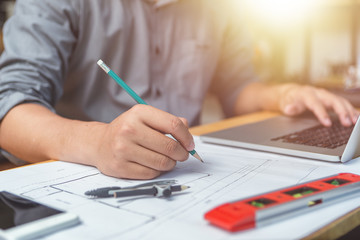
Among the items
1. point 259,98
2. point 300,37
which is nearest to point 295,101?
point 259,98

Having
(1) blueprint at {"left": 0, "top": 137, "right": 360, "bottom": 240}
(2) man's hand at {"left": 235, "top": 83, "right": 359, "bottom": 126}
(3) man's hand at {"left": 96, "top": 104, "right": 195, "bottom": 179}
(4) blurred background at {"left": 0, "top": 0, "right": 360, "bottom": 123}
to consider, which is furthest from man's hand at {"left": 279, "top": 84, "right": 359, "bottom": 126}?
(4) blurred background at {"left": 0, "top": 0, "right": 360, "bottom": 123}

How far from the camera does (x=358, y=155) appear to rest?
60 cm

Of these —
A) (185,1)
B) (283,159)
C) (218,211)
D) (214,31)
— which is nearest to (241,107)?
(214,31)

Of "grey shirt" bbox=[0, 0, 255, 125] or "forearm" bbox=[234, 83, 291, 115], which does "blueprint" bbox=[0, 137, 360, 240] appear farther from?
"forearm" bbox=[234, 83, 291, 115]

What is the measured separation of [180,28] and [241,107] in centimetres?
31

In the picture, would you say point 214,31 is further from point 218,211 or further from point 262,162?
point 218,211

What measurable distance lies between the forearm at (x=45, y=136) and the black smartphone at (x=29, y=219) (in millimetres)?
148

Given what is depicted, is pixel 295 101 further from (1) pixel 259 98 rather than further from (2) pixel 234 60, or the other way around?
(2) pixel 234 60

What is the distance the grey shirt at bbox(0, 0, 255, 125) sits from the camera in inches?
31.5

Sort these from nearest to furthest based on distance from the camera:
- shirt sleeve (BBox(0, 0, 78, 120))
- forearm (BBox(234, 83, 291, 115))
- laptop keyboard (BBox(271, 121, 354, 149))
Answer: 1. laptop keyboard (BBox(271, 121, 354, 149))
2. shirt sleeve (BBox(0, 0, 78, 120))
3. forearm (BBox(234, 83, 291, 115))

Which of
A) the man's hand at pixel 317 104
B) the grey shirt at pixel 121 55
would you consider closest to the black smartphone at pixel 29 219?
the grey shirt at pixel 121 55

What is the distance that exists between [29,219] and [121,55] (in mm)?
655

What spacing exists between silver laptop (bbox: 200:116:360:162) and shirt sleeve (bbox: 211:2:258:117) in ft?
1.43

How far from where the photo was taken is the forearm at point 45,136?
0.56 meters
